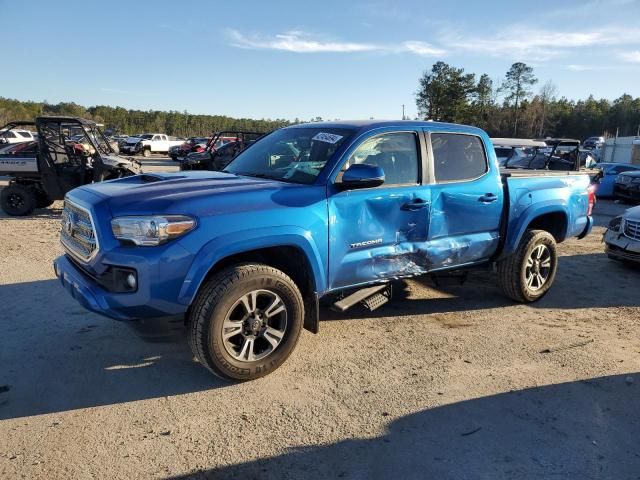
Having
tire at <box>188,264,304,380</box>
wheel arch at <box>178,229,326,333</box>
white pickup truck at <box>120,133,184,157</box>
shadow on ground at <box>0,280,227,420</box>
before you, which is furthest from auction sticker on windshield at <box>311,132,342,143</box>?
white pickup truck at <box>120,133,184,157</box>

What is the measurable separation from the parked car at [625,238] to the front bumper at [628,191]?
410 inches

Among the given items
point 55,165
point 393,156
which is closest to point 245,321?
point 393,156

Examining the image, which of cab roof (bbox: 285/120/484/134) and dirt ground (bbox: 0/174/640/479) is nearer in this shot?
dirt ground (bbox: 0/174/640/479)

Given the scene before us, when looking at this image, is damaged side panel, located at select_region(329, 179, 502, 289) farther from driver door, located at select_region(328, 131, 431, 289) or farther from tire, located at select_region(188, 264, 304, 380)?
tire, located at select_region(188, 264, 304, 380)

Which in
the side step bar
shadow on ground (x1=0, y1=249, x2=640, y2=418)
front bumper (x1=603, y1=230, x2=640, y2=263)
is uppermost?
the side step bar

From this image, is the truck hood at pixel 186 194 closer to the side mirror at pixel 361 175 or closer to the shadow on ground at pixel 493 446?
the side mirror at pixel 361 175

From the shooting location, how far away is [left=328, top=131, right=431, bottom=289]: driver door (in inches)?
156

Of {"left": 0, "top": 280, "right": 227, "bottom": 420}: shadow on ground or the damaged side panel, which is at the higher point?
the damaged side panel

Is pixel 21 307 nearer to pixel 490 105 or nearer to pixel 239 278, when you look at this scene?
pixel 239 278

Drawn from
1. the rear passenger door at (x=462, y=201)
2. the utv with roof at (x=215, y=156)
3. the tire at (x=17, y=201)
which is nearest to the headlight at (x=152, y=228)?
the rear passenger door at (x=462, y=201)

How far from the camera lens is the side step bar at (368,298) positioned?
4.22 m

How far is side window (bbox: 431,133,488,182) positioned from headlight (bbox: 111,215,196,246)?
2.47 metres

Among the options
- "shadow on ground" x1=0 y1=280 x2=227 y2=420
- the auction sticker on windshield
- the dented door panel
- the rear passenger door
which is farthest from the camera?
the rear passenger door

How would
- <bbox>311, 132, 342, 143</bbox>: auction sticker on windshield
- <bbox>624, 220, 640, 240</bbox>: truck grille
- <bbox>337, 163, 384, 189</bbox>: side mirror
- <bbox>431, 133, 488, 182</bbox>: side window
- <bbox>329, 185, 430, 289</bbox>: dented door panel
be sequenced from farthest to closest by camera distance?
1. <bbox>624, 220, 640, 240</bbox>: truck grille
2. <bbox>431, 133, 488, 182</bbox>: side window
3. <bbox>311, 132, 342, 143</bbox>: auction sticker on windshield
4. <bbox>329, 185, 430, 289</bbox>: dented door panel
5. <bbox>337, 163, 384, 189</bbox>: side mirror
